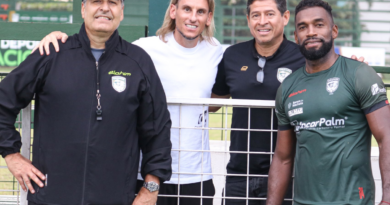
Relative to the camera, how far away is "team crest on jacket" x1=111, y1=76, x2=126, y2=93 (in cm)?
258

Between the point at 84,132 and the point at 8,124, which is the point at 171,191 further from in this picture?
the point at 8,124

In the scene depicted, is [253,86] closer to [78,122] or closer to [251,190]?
[251,190]

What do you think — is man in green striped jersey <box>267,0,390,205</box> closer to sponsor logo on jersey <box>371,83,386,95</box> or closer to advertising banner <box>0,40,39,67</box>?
sponsor logo on jersey <box>371,83,386,95</box>

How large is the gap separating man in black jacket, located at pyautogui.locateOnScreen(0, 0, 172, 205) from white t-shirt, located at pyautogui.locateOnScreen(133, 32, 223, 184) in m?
0.38

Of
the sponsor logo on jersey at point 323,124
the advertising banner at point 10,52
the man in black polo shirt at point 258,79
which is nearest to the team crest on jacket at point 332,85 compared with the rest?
the sponsor logo on jersey at point 323,124

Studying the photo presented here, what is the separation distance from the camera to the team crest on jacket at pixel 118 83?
102 inches

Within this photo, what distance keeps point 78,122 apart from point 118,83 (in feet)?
0.99

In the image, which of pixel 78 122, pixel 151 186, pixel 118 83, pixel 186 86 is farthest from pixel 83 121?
pixel 186 86

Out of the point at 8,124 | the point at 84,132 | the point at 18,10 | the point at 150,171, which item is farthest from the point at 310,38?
the point at 18,10

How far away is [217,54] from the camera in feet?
11.2

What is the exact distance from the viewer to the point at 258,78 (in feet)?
10.3

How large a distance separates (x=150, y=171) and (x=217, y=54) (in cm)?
112

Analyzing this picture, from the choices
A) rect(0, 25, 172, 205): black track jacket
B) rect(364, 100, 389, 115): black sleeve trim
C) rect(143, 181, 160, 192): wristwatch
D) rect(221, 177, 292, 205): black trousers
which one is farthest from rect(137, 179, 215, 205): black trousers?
rect(364, 100, 389, 115): black sleeve trim

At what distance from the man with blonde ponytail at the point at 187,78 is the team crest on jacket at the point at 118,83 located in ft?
1.61
